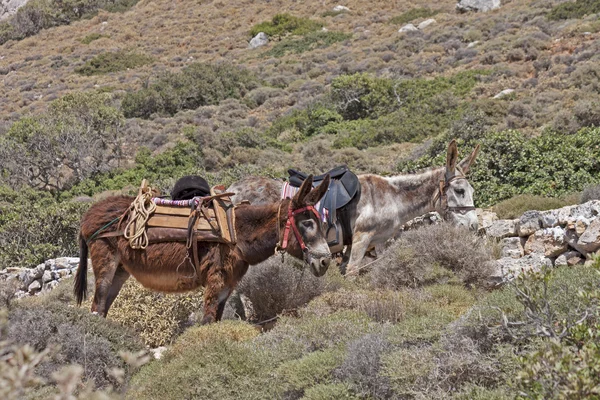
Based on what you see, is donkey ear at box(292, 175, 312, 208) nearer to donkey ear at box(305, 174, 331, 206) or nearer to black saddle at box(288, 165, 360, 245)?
donkey ear at box(305, 174, 331, 206)

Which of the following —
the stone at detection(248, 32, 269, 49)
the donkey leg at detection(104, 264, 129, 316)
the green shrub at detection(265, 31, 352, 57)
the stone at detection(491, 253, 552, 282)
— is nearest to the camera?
the donkey leg at detection(104, 264, 129, 316)

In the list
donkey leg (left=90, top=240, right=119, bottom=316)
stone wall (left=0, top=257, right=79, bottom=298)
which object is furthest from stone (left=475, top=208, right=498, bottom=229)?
stone wall (left=0, top=257, right=79, bottom=298)

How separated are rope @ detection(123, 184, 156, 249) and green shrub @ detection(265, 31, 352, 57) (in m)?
40.7

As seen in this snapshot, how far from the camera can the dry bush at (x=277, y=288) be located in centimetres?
775

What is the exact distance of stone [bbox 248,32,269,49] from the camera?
50656mm

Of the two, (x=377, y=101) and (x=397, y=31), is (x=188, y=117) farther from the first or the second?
(x=397, y=31)

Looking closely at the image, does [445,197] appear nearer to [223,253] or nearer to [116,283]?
[223,253]

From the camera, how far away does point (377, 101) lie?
28.0m

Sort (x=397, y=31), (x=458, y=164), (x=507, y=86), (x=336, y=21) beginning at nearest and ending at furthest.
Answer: (x=458, y=164) → (x=507, y=86) → (x=397, y=31) → (x=336, y=21)

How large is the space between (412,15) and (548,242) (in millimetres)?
42507

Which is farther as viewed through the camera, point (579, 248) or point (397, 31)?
point (397, 31)

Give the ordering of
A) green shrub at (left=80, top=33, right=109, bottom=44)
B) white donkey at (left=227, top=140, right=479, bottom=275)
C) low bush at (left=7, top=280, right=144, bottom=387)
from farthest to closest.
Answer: green shrub at (left=80, top=33, right=109, bottom=44)
white donkey at (left=227, top=140, right=479, bottom=275)
low bush at (left=7, top=280, right=144, bottom=387)

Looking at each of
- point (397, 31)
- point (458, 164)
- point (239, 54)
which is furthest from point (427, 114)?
point (239, 54)

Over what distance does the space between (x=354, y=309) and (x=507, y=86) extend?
21907mm
